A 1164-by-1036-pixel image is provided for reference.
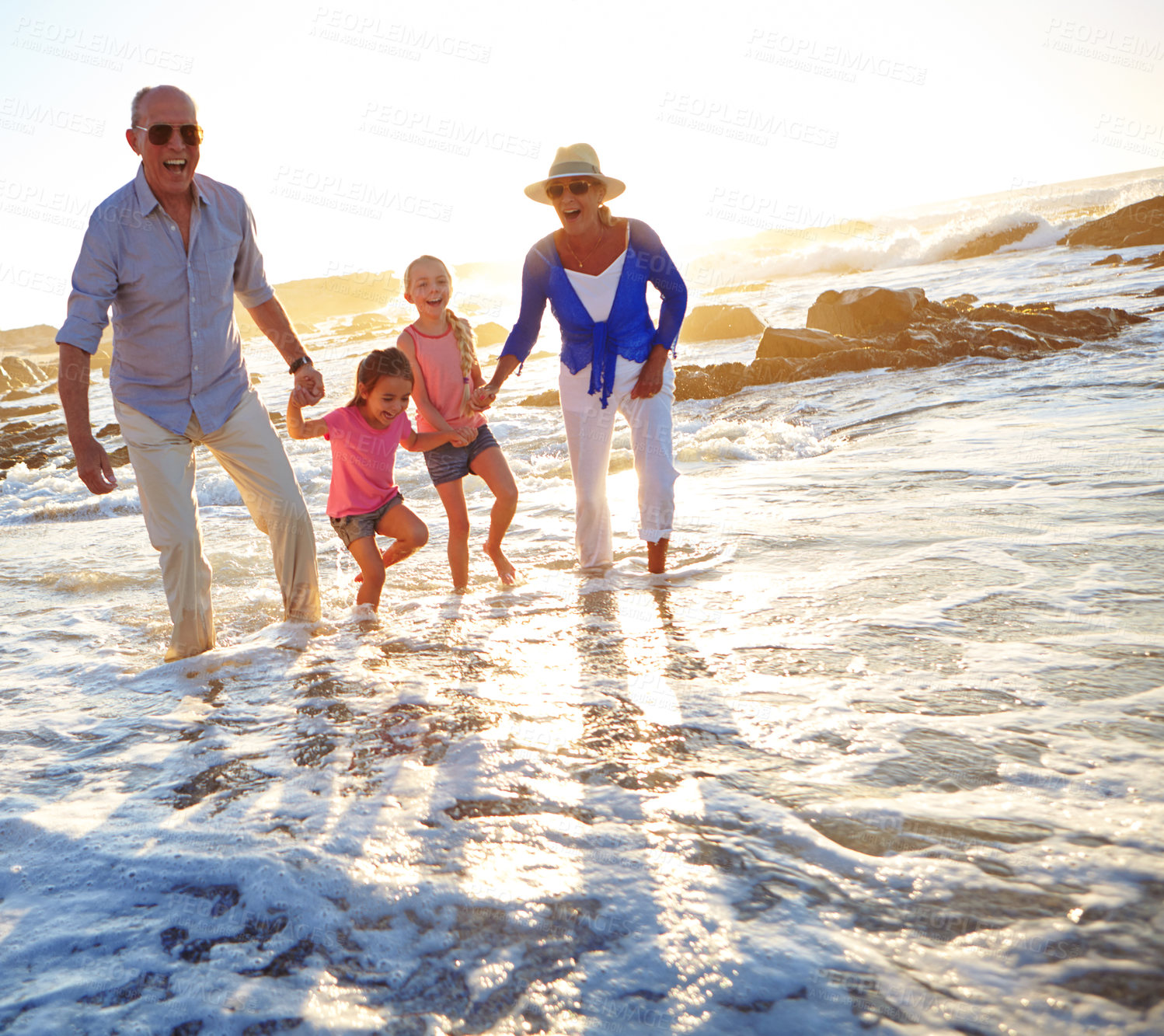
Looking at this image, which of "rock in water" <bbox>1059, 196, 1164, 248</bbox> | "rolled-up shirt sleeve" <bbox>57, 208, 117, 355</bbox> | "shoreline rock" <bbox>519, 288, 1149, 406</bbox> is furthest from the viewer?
"rock in water" <bbox>1059, 196, 1164, 248</bbox>

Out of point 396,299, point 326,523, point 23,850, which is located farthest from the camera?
point 396,299

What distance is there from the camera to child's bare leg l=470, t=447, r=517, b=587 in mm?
4832

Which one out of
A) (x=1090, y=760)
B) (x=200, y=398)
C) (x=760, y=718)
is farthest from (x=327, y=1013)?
(x=200, y=398)

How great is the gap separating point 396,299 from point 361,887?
58.6 metres

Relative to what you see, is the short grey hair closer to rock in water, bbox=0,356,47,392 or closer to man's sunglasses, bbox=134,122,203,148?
man's sunglasses, bbox=134,122,203,148

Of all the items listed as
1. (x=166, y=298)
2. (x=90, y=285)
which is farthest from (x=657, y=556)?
(x=90, y=285)

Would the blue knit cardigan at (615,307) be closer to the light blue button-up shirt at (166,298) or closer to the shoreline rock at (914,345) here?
the light blue button-up shirt at (166,298)

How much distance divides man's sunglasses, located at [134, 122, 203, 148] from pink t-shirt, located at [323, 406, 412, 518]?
133 cm

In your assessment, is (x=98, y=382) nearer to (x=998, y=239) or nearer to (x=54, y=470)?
(x=54, y=470)

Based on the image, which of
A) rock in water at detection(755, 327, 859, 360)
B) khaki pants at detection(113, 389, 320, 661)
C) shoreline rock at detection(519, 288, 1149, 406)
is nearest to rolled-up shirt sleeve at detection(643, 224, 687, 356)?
khaki pants at detection(113, 389, 320, 661)

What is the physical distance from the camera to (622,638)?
3.73 m

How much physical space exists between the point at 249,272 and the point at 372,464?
3.45ft

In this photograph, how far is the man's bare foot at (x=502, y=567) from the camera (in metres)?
4.87

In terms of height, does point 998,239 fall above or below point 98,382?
above
